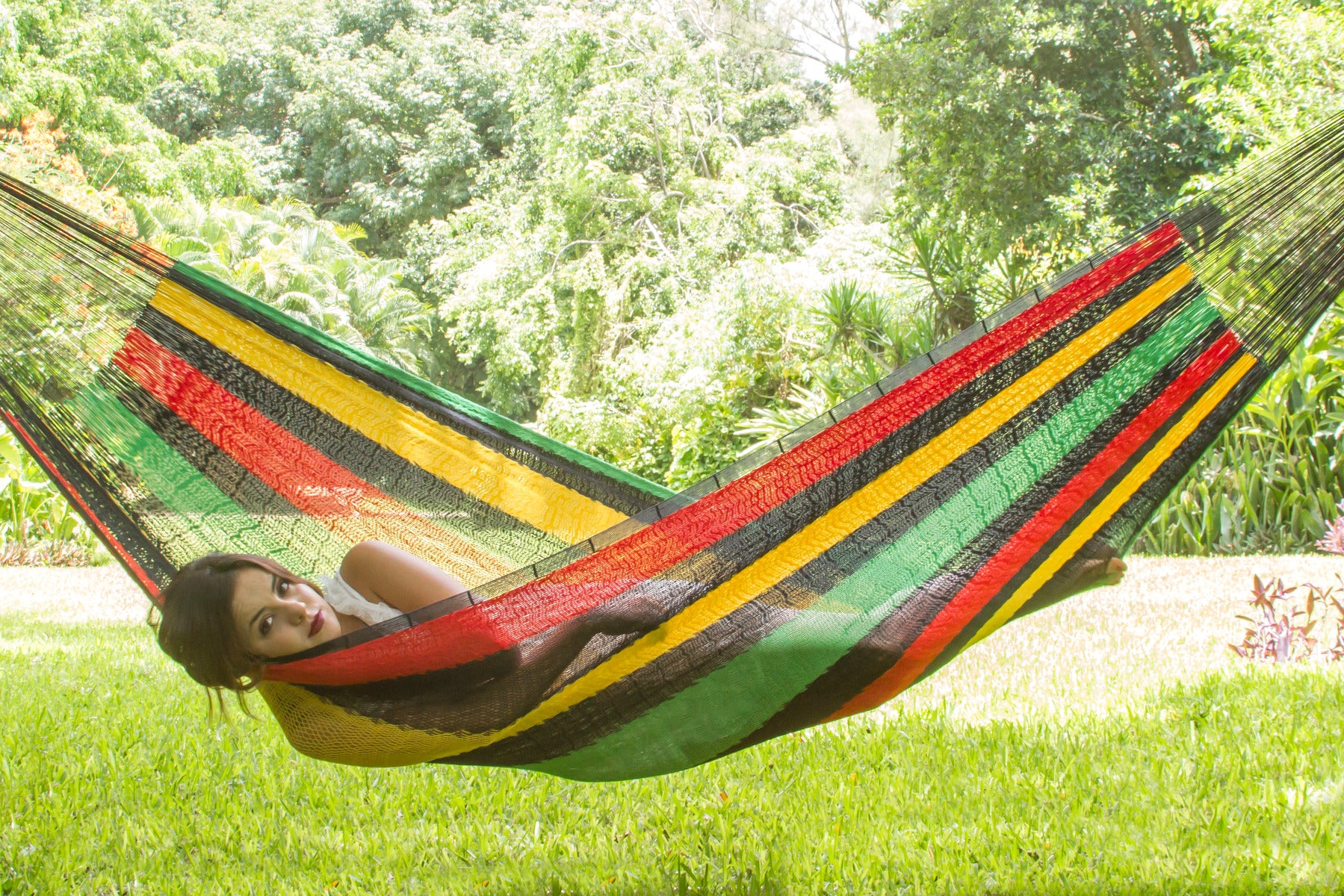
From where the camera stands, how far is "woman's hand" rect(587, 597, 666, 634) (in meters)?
1.31

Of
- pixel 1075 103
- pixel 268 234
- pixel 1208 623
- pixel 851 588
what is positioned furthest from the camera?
pixel 268 234

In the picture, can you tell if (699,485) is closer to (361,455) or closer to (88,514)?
(361,455)

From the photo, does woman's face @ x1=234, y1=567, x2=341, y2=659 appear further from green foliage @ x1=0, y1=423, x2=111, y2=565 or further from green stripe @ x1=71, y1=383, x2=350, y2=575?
green foliage @ x1=0, y1=423, x2=111, y2=565

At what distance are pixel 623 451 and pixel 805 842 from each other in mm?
6054

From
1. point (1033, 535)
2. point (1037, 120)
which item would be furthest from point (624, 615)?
point (1037, 120)

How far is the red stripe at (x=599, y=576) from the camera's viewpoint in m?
1.28

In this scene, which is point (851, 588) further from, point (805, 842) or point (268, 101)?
point (268, 101)

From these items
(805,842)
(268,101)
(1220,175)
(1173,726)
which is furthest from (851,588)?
(268,101)

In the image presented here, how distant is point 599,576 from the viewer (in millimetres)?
1301

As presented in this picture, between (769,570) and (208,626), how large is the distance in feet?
2.47

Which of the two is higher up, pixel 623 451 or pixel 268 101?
pixel 268 101

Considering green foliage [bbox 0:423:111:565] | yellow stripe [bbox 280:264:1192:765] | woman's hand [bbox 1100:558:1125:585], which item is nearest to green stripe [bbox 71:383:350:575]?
yellow stripe [bbox 280:264:1192:765]

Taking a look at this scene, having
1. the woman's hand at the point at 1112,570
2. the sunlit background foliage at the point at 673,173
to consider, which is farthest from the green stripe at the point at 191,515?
the sunlit background foliage at the point at 673,173

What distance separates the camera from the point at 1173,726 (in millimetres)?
2105
